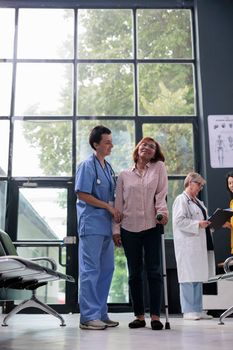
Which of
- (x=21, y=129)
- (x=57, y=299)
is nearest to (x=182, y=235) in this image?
(x=57, y=299)

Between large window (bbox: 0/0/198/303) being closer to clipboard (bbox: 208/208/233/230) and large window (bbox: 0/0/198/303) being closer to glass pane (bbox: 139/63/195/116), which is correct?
glass pane (bbox: 139/63/195/116)

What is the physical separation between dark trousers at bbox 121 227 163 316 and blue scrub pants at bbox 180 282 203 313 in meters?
1.19

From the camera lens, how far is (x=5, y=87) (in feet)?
17.5

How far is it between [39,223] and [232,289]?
2.11 m

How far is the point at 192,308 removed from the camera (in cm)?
373

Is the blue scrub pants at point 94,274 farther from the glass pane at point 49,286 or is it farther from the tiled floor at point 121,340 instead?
the glass pane at point 49,286

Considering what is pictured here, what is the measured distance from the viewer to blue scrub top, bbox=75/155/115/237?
2.71 m

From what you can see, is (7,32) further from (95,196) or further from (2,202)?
(95,196)

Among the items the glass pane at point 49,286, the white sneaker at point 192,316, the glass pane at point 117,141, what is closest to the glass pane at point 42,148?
the glass pane at point 117,141

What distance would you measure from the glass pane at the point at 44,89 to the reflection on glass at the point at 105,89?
0.16m

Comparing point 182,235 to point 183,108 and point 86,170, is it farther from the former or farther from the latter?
point 183,108

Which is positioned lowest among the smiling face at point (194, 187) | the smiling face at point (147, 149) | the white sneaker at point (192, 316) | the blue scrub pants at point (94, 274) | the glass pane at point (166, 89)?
the white sneaker at point (192, 316)

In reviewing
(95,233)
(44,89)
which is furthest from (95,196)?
(44,89)

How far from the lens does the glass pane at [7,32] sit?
5.40 meters
